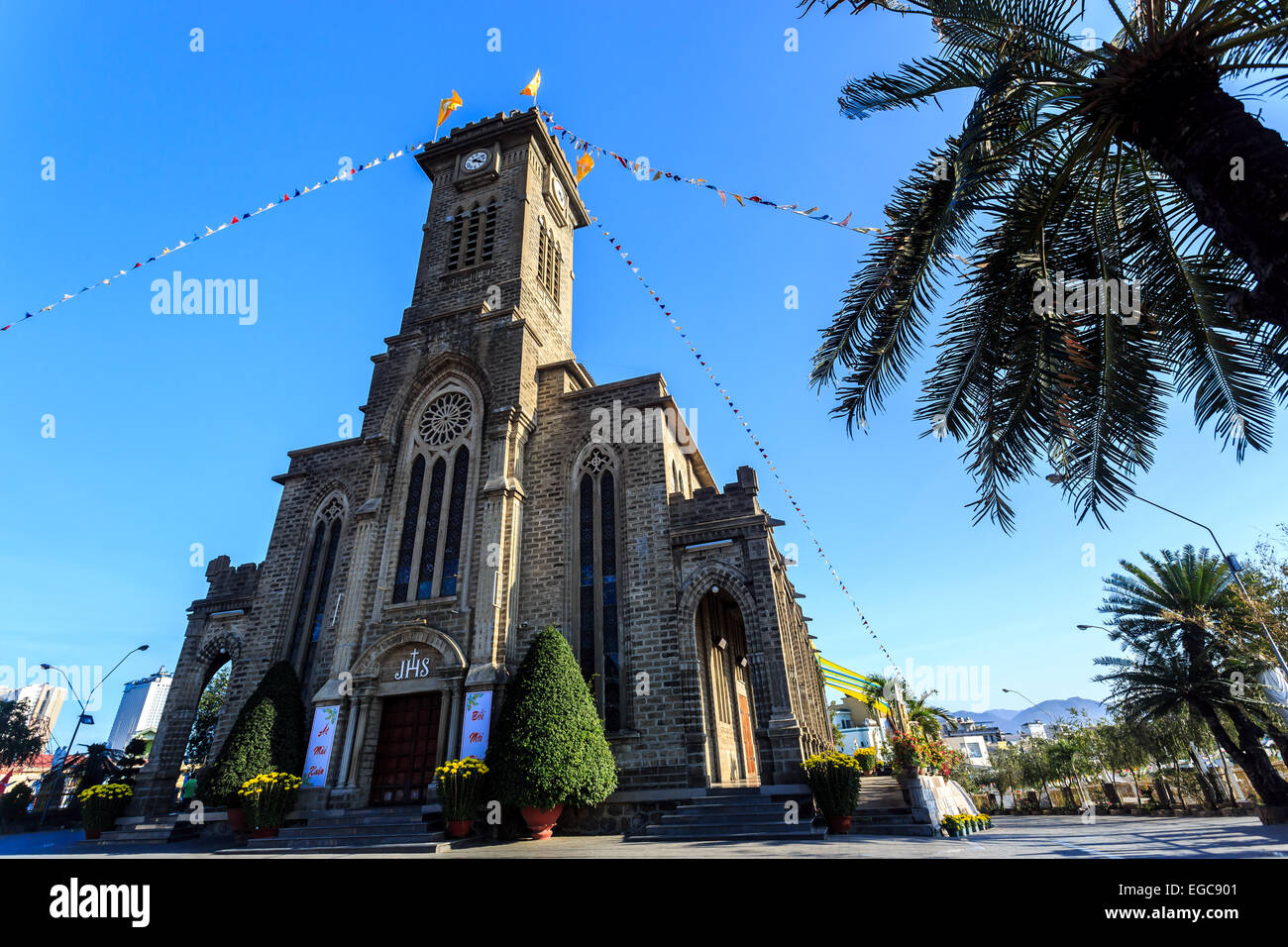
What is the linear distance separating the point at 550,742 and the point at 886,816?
6.77m

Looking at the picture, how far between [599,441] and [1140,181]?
514 inches

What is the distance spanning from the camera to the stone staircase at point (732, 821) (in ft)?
38.6

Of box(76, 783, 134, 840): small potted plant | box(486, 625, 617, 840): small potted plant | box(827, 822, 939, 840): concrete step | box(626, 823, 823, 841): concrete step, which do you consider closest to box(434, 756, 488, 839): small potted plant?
box(486, 625, 617, 840): small potted plant

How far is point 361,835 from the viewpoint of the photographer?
1308 centimetres

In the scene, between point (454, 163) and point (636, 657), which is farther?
point (454, 163)

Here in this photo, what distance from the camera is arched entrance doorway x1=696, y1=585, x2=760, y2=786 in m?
16.1

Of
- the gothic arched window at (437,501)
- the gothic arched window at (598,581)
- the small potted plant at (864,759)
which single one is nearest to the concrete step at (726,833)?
the small potted plant at (864,759)

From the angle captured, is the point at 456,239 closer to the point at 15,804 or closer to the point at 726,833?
the point at 726,833

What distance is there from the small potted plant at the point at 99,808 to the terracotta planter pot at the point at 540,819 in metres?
11.4

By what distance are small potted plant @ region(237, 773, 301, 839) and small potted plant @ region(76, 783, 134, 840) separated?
477cm

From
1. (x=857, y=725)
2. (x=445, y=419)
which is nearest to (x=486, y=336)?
(x=445, y=419)

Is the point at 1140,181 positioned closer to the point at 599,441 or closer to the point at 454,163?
the point at 599,441

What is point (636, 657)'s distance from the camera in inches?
619
